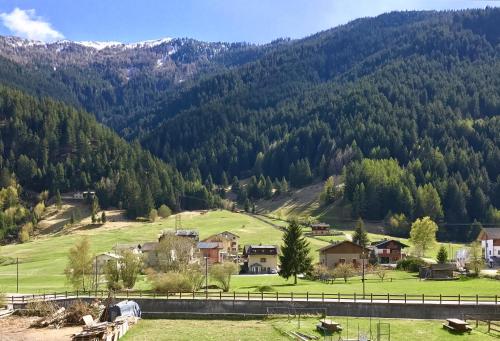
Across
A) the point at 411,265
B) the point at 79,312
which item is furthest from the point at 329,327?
the point at 411,265

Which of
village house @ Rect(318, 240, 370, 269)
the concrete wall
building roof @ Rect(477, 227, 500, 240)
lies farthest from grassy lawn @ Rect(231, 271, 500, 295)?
building roof @ Rect(477, 227, 500, 240)

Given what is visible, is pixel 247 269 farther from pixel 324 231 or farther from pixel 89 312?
pixel 89 312

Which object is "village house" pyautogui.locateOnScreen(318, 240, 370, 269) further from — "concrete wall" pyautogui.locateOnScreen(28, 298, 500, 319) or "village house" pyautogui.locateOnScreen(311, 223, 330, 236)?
"concrete wall" pyautogui.locateOnScreen(28, 298, 500, 319)

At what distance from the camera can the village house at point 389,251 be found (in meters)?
118

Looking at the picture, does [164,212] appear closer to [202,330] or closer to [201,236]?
[201,236]

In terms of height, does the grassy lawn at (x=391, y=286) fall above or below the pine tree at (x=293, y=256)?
below

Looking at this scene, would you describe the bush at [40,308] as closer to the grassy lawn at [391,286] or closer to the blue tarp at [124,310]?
the blue tarp at [124,310]

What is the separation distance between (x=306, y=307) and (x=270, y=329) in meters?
6.83

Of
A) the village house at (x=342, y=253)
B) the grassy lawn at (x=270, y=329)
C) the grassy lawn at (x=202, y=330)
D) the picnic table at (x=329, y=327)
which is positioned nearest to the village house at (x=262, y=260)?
the village house at (x=342, y=253)

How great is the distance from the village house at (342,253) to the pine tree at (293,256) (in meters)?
20.3

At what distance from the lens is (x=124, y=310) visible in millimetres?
57062

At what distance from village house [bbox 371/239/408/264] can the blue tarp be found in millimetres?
68545

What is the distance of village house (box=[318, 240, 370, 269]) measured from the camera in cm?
10644

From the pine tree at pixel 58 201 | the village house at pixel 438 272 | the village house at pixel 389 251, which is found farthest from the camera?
the pine tree at pixel 58 201
